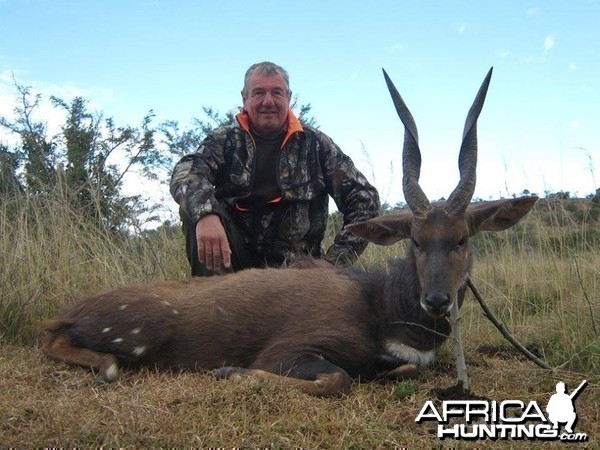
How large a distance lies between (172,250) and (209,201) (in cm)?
209

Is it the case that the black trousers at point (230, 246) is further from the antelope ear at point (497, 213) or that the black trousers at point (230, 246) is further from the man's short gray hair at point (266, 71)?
the antelope ear at point (497, 213)

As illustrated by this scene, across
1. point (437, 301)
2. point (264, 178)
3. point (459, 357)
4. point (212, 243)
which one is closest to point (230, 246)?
point (212, 243)

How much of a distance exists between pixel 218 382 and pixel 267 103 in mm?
3296

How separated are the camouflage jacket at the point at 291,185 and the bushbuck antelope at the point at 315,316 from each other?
168 cm

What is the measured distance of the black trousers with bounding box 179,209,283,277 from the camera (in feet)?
19.9

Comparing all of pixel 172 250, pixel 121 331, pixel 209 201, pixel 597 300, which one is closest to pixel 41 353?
pixel 121 331

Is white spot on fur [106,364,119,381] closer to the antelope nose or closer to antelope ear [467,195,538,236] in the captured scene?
the antelope nose

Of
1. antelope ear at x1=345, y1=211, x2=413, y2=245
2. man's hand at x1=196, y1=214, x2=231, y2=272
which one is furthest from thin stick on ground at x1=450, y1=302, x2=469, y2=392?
man's hand at x1=196, y1=214, x2=231, y2=272

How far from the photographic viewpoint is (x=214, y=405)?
342 centimetres

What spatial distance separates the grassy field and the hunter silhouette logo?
58 mm

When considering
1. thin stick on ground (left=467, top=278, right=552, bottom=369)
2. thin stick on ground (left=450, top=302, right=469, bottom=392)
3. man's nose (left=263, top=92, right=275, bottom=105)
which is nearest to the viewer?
thin stick on ground (left=450, top=302, right=469, bottom=392)

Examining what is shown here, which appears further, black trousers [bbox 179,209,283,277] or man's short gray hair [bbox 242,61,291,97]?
man's short gray hair [bbox 242,61,291,97]

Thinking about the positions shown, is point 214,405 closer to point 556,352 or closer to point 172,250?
point 556,352

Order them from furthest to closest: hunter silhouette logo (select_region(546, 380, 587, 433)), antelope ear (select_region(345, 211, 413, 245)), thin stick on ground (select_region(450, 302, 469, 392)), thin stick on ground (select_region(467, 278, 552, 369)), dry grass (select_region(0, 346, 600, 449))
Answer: antelope ear (select_region(345, 211, 413, 245)), thin stick on ground (select_region(467, 278, 552, 369)), thin stick on ground (select_region(450, 302, 469, 392)), hunter silhouette logo (select_region(546, 380, 587, 433)), dry grass (select_region(0, 346, 600, 449))
